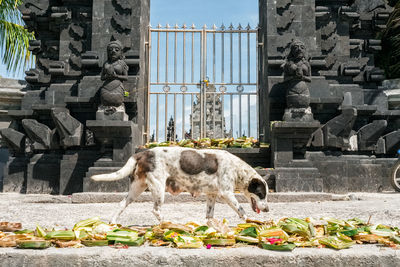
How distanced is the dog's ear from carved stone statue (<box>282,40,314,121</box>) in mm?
4781

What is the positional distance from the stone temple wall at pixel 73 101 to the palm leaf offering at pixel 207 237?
502cm

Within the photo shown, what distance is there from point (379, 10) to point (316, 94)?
12.7 feet

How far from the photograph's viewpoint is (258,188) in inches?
165

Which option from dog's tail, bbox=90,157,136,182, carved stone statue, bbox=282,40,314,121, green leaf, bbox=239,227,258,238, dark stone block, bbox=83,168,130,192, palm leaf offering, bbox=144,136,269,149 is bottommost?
dark stone block, bbox=83,168,130,192

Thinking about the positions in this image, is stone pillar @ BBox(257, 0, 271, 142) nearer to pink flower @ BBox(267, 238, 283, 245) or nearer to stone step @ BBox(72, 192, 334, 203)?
stone step @ BBox(72, 192, 334, 203)

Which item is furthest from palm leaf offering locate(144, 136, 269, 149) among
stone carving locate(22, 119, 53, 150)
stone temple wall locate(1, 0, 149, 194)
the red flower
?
the red flower

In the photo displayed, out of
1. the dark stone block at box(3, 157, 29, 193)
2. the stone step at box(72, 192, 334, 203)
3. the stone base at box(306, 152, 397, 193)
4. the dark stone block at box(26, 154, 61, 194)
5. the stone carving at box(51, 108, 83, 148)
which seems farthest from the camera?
the dark stone block at box(3, 157, 29, 193)

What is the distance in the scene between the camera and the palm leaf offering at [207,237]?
3.01 metres

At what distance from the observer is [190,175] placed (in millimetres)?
4125

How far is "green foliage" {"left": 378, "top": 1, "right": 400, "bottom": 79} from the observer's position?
13305 mm

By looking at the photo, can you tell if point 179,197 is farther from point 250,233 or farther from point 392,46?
point 392,46

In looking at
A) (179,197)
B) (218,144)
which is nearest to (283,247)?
(179,197)

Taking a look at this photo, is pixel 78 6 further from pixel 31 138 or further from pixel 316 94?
pixel 316 94

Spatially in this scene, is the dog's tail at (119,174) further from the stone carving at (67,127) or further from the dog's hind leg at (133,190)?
the stone carving at (67,127)
